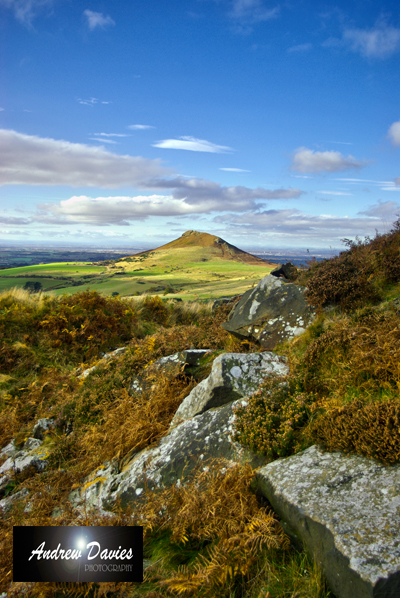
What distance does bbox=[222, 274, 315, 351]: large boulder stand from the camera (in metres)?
7.76

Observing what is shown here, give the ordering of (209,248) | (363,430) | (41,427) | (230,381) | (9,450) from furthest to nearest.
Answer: (209,248) < (41,427) < (9,450) < (230,381) < (363,430)

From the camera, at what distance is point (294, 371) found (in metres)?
5.72

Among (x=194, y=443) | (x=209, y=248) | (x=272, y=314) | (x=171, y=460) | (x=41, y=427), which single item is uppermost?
(x=209, y=248)

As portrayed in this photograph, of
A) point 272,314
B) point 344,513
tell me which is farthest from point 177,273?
point 344,513

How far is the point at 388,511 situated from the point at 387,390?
194 centimetres

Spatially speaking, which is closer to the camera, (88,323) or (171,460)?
(171,460)

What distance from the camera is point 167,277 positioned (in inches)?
1271

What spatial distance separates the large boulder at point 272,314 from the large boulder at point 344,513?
397 cm

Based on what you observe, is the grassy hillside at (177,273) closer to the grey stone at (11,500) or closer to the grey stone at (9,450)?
the grey stone at (9,450)

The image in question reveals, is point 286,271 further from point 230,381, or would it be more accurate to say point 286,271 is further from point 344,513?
point 344,513

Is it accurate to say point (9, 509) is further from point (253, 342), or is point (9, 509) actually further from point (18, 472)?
point (253, 342)

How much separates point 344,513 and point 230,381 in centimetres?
304

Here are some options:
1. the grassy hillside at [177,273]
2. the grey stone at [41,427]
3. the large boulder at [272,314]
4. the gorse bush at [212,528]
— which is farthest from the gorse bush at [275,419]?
the grassy hillside at [177,273]

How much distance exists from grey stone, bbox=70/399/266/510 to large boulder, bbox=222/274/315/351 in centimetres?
286
